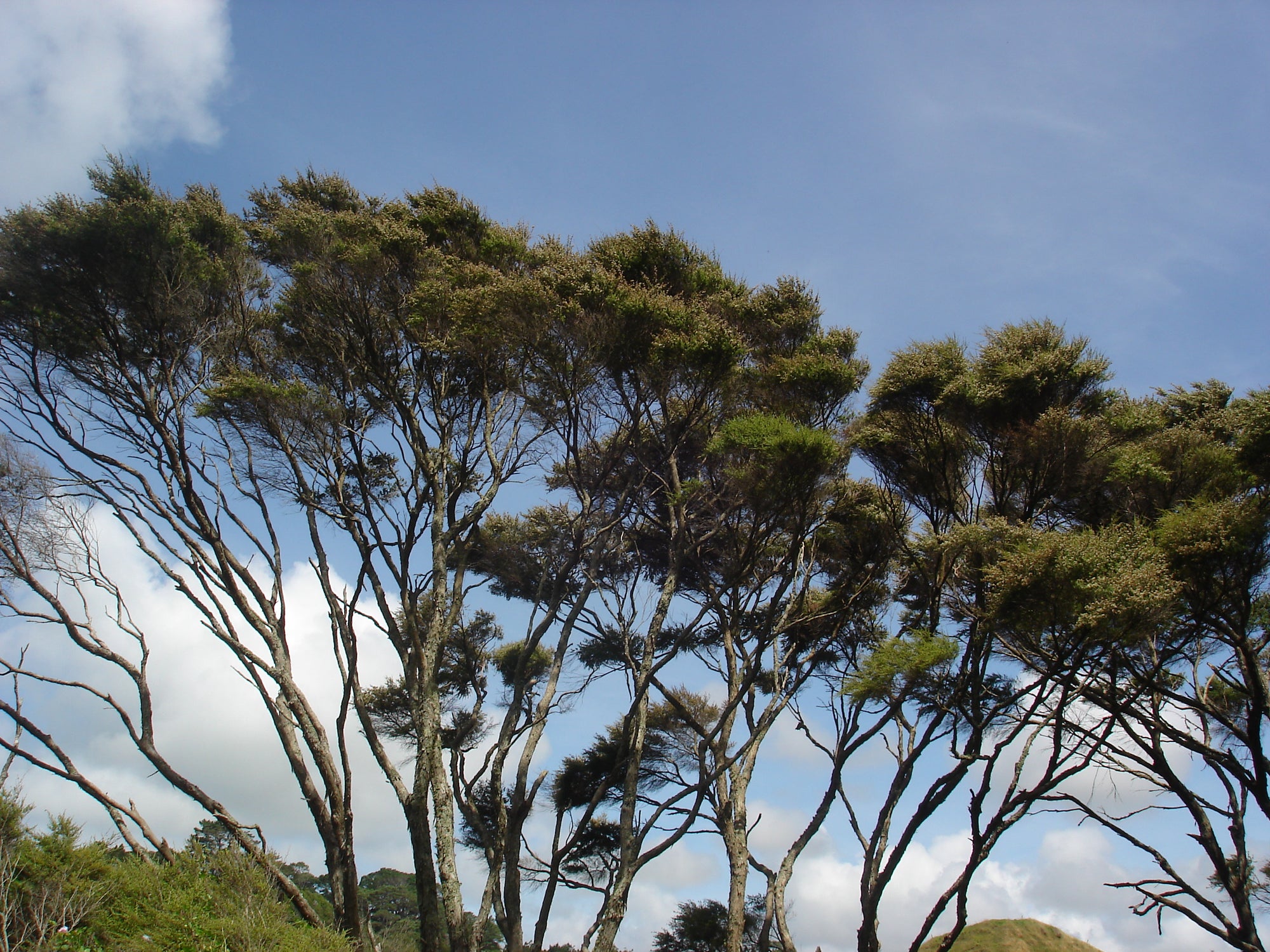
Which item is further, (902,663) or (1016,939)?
(1016,939)

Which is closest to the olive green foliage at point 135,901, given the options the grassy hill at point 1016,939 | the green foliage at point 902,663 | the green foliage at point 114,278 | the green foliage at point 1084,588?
the green foliage at point 114,278

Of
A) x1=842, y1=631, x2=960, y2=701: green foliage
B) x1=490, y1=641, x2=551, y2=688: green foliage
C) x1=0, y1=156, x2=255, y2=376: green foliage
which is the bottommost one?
x1=842, y1=631, x2=960, y2=701: green foliage

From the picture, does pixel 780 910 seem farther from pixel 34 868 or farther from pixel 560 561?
pixel 34 868

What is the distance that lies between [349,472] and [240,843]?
483cm

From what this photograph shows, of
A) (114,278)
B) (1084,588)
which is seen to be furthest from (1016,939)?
(114,278)

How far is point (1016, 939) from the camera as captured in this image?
2269cm

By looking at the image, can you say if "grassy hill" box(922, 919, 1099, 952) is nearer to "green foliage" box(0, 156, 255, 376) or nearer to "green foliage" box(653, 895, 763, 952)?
"green foliage" box(653, 895, 763, 952)

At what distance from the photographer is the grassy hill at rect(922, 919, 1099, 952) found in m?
22.3

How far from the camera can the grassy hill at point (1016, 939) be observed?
2233cm

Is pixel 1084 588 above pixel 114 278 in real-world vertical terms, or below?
below

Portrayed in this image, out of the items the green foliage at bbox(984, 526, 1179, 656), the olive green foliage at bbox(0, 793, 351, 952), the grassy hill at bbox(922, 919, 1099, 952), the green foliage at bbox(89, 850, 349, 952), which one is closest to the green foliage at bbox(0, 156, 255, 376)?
the olive green foliage at bbox(0, 793, 351, 952)

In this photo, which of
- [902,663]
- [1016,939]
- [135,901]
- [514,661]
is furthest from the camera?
[1016,939]

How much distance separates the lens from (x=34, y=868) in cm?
781

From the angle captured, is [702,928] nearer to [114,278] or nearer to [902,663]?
[902,663]
